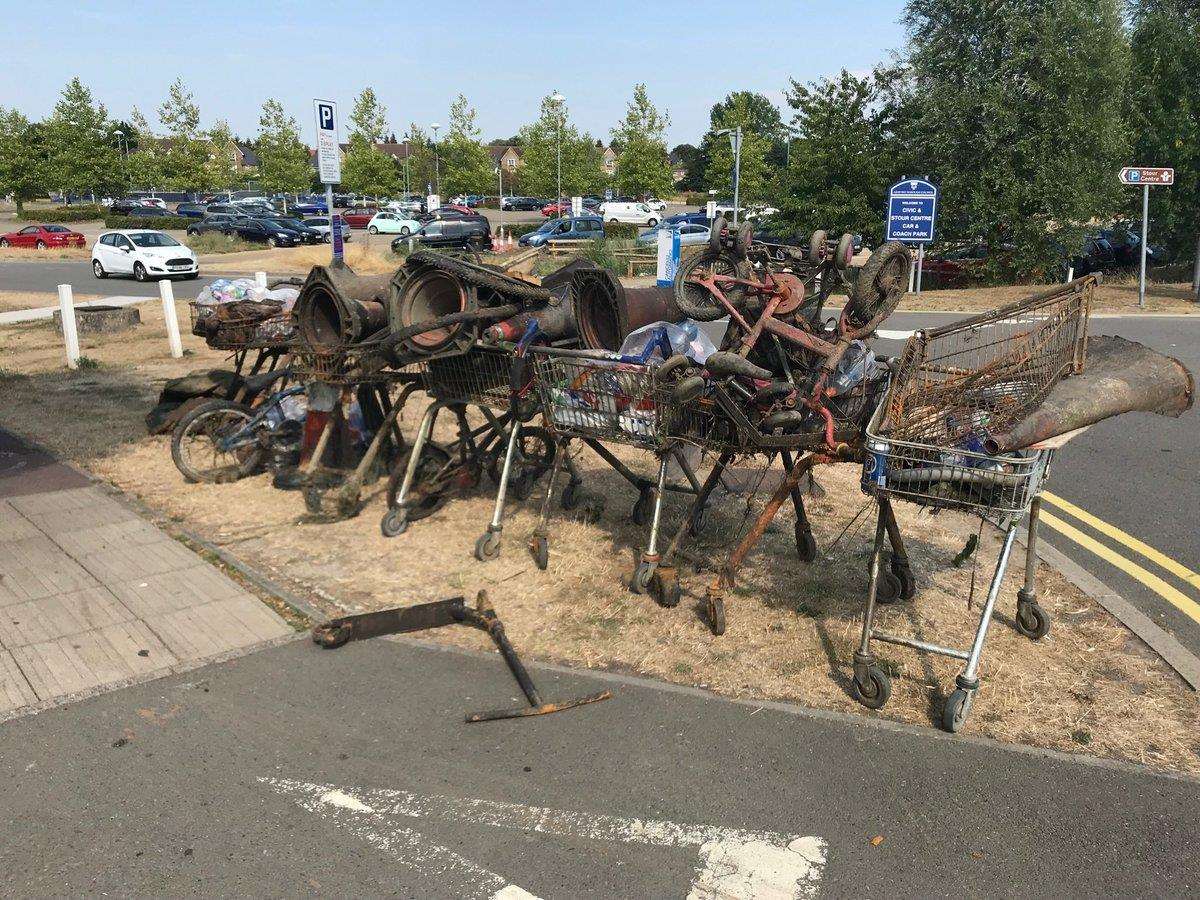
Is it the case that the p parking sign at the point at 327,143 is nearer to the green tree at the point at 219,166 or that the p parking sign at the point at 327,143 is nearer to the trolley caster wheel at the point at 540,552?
the trolley caster wheel at the point at 540,552

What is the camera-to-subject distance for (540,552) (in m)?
6.00

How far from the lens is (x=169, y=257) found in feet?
92.9

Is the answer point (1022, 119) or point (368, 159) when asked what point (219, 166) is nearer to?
point (368, 159)

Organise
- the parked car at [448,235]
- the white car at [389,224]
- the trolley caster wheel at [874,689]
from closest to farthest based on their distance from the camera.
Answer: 1. the trolley caster wheel at [874,689]
2. the parked car at [448,235]
3. the white car at [389,224]

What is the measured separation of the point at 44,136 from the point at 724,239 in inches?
2967

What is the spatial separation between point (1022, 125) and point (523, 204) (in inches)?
2078

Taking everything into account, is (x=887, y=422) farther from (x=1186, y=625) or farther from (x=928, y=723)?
(x=1186, y=625)

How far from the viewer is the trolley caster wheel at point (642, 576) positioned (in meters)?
5.44

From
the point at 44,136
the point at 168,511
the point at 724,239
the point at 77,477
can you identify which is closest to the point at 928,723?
the point at 724,239

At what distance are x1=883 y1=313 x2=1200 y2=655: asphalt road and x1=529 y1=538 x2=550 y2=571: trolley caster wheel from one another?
11.8ft

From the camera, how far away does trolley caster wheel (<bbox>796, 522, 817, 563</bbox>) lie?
608 centimetres

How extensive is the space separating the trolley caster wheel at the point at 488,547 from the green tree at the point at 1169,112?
939 inches

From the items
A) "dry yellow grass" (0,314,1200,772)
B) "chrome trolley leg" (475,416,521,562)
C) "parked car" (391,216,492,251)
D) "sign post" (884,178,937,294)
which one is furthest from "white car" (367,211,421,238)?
"chrome trolley leg" (475,416,521,562)

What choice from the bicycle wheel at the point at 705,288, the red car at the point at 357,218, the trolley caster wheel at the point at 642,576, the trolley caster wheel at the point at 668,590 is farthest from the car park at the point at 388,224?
the trolley caster wheel at the point at 668,590
